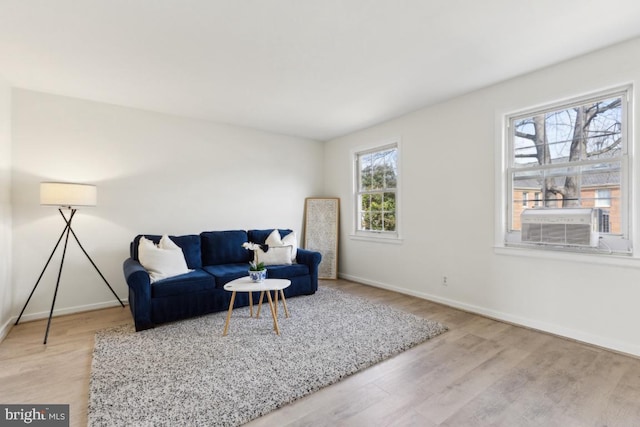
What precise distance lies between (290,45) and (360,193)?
2.99 metres

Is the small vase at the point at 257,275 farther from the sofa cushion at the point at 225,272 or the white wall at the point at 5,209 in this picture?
the white wall at the point at 5,209

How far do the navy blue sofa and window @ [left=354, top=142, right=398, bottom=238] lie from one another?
1216mm

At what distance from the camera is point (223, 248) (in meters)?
4.07

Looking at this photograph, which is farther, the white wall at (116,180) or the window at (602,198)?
the white wall at (116,180)

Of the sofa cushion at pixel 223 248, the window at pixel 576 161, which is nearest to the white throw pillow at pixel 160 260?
the sofa cushion at pixel 223 248

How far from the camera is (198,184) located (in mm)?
4297

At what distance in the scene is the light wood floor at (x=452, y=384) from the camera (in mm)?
1686

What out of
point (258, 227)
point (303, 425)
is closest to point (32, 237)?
point (258, 227)

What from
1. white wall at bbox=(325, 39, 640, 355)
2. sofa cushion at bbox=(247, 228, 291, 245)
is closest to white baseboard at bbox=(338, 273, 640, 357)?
white wall at bbox=(325, 39, 640, 355)

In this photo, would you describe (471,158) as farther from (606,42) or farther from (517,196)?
(606,42)

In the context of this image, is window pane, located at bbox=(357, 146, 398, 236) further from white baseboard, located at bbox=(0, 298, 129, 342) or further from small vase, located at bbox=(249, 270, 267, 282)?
white baseboard, located at bbox=(0, 298, 129, 342)

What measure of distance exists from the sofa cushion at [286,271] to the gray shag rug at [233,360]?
55cm

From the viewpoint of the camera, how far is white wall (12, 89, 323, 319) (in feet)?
10.6

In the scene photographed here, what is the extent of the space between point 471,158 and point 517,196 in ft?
2.10
